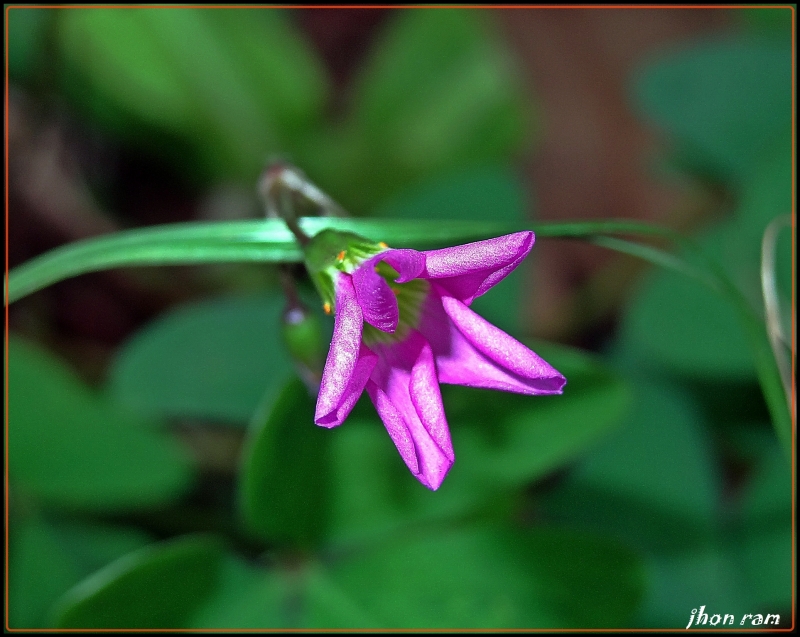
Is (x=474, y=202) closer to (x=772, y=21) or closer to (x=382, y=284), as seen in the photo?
(x=382, y=284)

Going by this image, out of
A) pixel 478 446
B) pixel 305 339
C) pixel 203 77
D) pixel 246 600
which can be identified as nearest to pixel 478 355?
pixel 305 339

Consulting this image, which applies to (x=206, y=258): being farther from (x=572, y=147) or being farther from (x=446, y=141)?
(x=572, y=147)

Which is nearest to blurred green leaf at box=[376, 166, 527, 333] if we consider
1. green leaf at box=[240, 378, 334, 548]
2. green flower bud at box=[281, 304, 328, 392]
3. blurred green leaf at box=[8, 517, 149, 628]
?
green leaf at box=[240, 378, 334, 548]

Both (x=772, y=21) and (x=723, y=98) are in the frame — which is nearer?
(x=723, y=98)

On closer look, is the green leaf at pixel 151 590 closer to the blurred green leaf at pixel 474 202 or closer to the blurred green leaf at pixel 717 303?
the blurred green leaf at pixel 474 202

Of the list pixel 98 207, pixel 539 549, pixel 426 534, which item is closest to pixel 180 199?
pixel 98 207

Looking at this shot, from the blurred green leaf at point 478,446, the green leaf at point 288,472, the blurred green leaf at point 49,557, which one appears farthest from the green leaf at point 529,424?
the blurred green leaf at point 49,557
